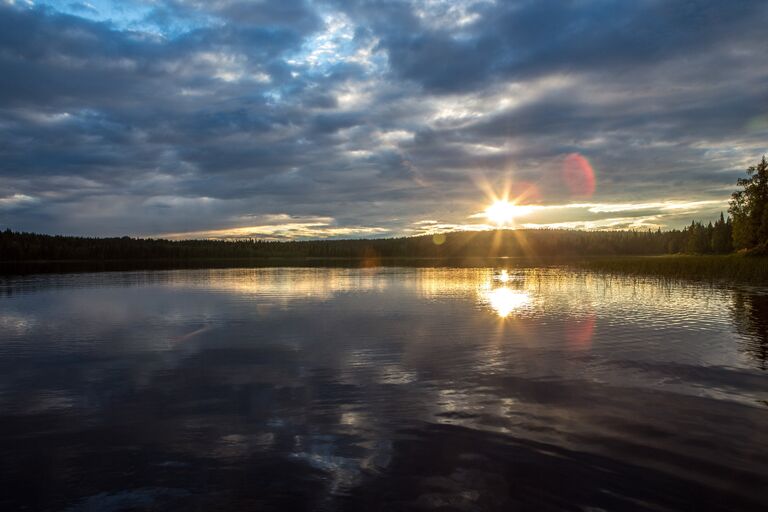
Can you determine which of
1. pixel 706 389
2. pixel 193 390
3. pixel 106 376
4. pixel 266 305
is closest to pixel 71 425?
pixel 193 390

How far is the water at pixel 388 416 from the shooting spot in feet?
34.6

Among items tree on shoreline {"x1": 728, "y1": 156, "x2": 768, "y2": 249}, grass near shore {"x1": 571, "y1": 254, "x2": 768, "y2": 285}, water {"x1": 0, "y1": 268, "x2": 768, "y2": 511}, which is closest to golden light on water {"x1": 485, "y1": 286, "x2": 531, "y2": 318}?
water {"x1": 0, "y1": 268, "x2": 768, "y2": 511}

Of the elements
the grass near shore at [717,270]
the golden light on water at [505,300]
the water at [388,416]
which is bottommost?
the water at [388,416]

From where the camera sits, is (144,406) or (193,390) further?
(193,390)

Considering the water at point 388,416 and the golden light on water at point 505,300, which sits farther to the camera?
the golden light on water at point 505,300

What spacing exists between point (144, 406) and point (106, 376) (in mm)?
5078

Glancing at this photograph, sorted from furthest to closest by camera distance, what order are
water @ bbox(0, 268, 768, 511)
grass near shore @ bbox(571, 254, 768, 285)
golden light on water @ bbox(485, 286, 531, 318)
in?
grass near shore @ bbox(571, 254, 768, 285)
golden light on water @ bbox(485, 286, 531, 318)
water @ bbox(0, 268, 768, 511)

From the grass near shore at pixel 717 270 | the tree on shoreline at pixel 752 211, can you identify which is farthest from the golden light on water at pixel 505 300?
the tree on shoreline at pixel 752 211

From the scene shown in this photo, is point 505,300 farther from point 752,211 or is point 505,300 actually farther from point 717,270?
point 752,211

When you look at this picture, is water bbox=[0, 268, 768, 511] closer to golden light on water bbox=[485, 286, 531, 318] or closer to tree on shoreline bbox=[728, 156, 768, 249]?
golden light on water bbox=[485, 286, 531, 318]

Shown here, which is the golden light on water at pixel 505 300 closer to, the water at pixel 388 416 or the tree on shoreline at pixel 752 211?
the water at pixel 388 416

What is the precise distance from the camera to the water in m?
10.5

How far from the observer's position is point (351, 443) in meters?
13.0

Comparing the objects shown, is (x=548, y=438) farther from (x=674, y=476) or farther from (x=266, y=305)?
(x=266, y=305)
